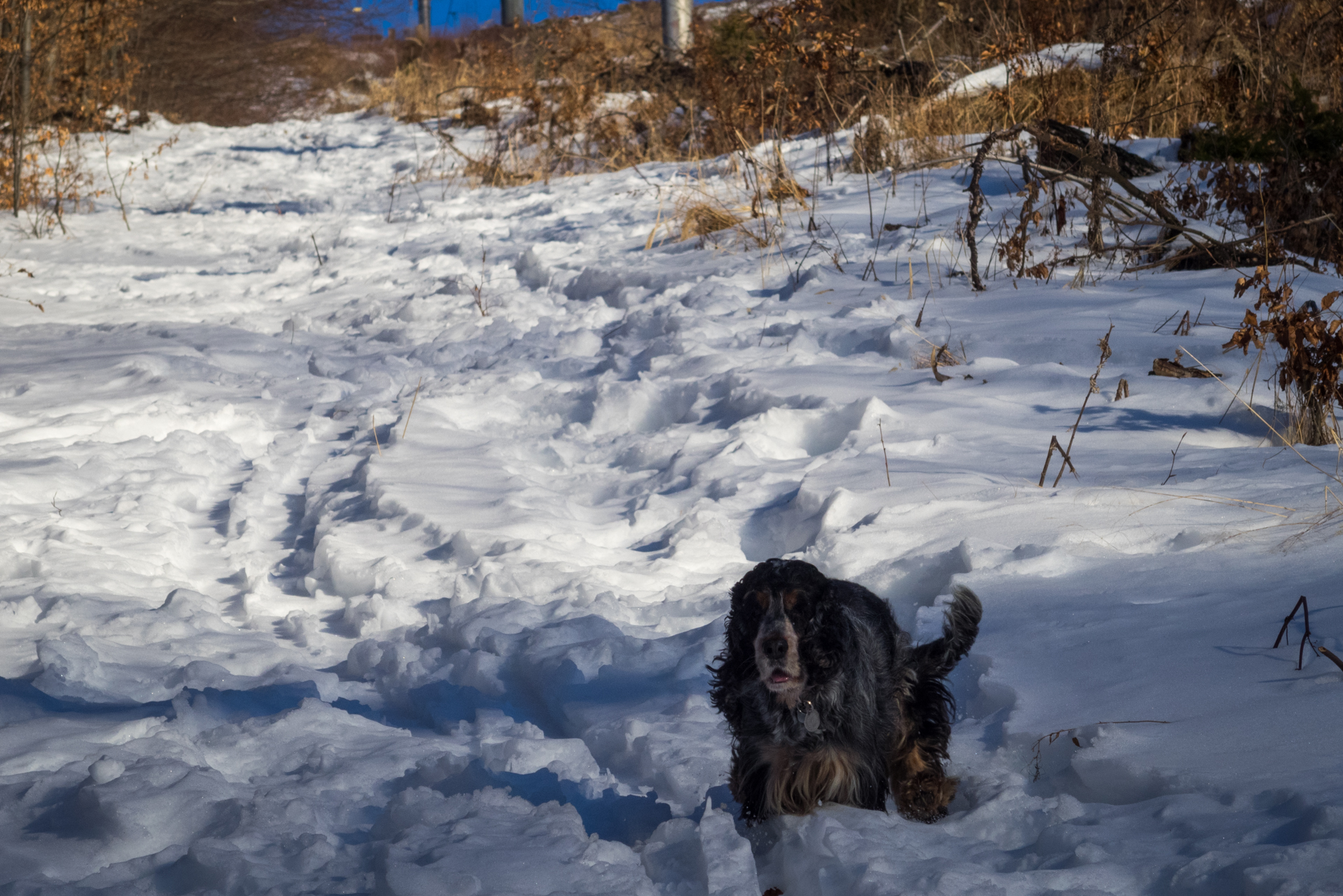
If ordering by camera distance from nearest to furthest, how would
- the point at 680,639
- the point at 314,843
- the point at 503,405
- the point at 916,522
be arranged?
the point at 314,843 < the point at 680,639 < the point at 916,522 < the point at 503,405

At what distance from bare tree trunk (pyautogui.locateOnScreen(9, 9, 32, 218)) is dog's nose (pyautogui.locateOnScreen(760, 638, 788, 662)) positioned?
10.1 meters

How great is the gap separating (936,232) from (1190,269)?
1598mm

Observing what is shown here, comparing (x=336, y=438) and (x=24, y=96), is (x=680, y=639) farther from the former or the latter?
(x=24, y=96)

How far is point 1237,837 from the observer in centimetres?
167

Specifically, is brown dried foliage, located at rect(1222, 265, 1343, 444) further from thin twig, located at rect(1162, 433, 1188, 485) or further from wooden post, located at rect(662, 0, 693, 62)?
wooden post, located at rect(662, 0, 693, 62)

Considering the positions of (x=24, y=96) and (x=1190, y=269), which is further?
(x=24, y=96)

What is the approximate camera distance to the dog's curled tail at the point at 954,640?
2355mm

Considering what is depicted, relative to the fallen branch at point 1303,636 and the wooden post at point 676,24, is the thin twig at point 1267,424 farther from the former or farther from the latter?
the wooden post at point 676,24

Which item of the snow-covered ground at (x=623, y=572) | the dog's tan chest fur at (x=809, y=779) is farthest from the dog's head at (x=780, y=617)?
the snow-covered ground at (x=623, y=572)

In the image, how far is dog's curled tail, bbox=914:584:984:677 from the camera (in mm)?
2355

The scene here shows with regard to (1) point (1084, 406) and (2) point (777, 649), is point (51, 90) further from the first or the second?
(2) point (777, 649)

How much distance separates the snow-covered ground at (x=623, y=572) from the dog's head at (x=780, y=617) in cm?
33

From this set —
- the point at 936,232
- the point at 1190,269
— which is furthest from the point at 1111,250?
the point at 936,232

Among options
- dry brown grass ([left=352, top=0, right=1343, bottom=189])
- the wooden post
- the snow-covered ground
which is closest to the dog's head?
the snow-covered ground
